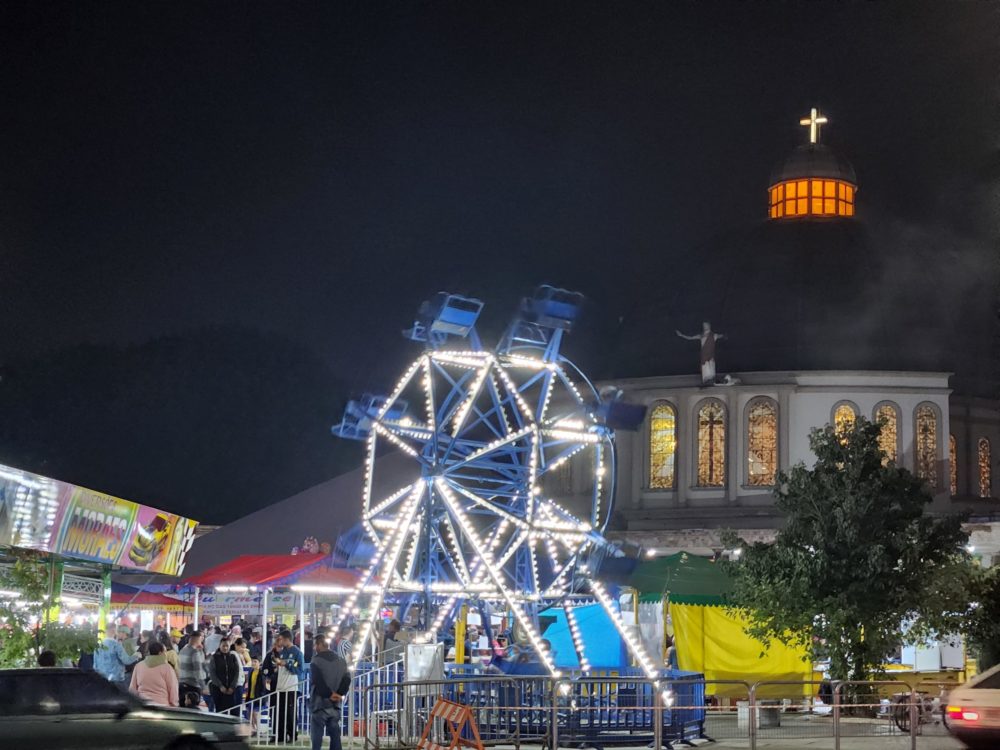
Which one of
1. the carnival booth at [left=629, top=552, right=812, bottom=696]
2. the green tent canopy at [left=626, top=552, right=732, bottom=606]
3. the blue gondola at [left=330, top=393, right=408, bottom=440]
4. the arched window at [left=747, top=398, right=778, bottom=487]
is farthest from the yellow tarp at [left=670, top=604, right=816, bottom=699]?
the arched window at [left=747, top=398, right=778, bottom=487]

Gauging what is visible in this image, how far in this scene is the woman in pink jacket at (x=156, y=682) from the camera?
18797mm

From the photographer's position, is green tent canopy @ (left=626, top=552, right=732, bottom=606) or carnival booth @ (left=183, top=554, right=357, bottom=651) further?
green tent canopy @ (left=626, top=552, right=732, bottom=606)

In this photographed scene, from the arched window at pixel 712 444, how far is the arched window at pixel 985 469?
941 cm

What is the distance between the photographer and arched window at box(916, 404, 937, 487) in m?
55.8

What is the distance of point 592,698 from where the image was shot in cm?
2403

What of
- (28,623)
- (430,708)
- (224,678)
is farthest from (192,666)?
(430,708)

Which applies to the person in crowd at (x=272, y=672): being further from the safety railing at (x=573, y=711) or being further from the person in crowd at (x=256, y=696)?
the safety railing at (x=573, y=711)

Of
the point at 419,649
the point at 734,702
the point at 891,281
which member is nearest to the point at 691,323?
the point at 891,281

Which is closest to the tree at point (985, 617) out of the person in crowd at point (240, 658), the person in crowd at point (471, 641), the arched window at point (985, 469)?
the person in crowd at point (471, 641)

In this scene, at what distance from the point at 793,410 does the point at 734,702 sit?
20.5 metres

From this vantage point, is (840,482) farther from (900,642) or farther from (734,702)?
(734,702)

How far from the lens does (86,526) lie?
2589 centimetres

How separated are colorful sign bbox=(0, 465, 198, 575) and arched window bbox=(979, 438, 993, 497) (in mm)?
34394

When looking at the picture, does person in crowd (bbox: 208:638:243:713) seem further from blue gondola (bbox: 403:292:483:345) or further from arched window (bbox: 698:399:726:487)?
arched window (bbox: 698:399:726:487)
